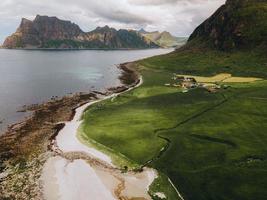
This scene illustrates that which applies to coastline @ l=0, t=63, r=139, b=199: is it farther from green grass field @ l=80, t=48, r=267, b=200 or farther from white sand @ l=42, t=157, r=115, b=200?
green grass field @ l=80, t=48, r=267, b=200

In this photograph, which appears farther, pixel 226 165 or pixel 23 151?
pixel 23 151

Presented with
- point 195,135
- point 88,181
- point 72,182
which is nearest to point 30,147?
point 72,182

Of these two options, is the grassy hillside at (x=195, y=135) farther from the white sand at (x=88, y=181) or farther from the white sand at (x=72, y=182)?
the white sand at (x=72, y=182)

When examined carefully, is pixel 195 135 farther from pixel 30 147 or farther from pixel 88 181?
pixel 30 147

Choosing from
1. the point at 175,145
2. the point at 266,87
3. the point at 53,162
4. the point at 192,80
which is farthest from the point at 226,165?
the point at 192,80

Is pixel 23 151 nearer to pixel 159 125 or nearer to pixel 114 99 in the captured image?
pixel 159 125

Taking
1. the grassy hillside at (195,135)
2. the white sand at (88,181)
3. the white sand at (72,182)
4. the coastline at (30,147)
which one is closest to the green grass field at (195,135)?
→ the grassy hillside at (195,135)
